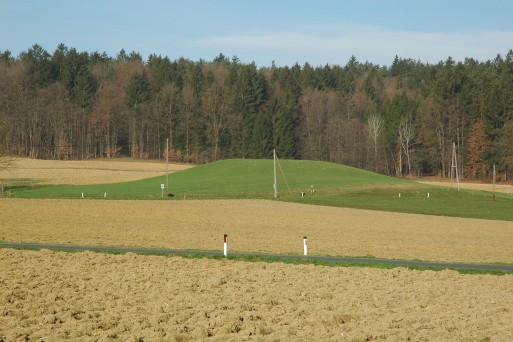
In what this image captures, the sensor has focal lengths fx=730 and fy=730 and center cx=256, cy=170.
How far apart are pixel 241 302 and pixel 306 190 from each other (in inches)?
2480

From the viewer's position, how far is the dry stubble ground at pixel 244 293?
14.7 m

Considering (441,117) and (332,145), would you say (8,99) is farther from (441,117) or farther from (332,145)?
(441,117)

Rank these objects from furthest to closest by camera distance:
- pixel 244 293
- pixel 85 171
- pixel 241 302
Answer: pixel 85 171, pixel 244 293, pixel 241 302

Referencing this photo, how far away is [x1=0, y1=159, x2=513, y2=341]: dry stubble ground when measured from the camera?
14672 millimetres

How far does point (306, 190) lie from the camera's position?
80500 millimetres

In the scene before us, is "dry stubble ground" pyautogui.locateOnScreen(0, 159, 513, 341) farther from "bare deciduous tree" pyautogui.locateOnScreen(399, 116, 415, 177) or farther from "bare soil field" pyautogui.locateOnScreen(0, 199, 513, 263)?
"bare deciduous tree" pyautogui.locateOnScreen(399, 116, 415, 177)

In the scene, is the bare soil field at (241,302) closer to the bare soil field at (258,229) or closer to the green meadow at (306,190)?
the bare soil field at (258,229)

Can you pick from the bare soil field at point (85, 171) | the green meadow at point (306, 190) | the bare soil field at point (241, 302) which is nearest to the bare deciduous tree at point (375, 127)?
the green meadow at point (306, 190)

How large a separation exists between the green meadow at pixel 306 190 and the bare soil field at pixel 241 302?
127ft

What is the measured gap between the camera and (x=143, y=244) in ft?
111

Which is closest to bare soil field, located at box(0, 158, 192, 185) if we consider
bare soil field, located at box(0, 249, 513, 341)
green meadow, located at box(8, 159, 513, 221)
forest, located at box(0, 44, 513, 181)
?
green meadow, located at box(8, 159, 513, 221)

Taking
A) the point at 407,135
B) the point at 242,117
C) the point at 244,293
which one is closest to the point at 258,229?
the point at 244,293

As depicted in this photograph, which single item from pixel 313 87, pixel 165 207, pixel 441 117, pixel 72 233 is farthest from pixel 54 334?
pixel 313 87

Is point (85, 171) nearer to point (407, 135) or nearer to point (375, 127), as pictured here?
point (375, 127)
